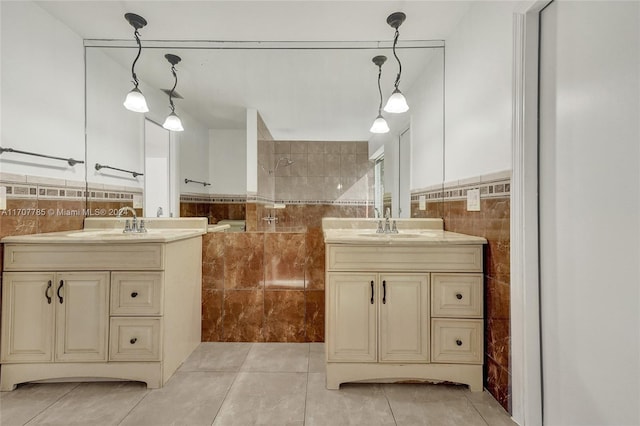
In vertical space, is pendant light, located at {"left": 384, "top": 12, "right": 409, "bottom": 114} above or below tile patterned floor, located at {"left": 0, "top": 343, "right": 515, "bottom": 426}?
above

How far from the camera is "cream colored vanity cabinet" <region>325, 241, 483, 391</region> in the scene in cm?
157

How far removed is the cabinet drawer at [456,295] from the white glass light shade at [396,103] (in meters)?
1.19

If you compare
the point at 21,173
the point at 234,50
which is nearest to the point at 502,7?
the point at 234,50

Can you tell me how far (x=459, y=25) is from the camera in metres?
1.90

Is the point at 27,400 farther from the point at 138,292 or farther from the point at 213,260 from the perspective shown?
the point at 213,260

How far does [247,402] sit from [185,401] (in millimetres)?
302

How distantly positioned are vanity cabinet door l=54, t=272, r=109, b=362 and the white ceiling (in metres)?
1.32

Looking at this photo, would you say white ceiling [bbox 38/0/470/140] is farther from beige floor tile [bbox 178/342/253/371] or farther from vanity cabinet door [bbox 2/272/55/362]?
beige floor tile [bbox 178/342/253/371]

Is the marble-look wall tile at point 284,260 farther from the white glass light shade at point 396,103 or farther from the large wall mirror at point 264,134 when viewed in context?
the white glass light shade at point 396,103

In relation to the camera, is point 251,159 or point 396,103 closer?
point 396,103

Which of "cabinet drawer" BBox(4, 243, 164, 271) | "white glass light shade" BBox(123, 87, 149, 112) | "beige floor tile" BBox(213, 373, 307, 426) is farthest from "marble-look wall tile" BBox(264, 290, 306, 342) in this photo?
"white glass light shade" BBox(123, 87, 149, 112)

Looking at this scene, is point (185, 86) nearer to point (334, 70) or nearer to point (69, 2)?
point (69, 2)

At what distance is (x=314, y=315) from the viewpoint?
2.18 m

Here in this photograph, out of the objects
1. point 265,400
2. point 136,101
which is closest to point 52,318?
point 265,400
